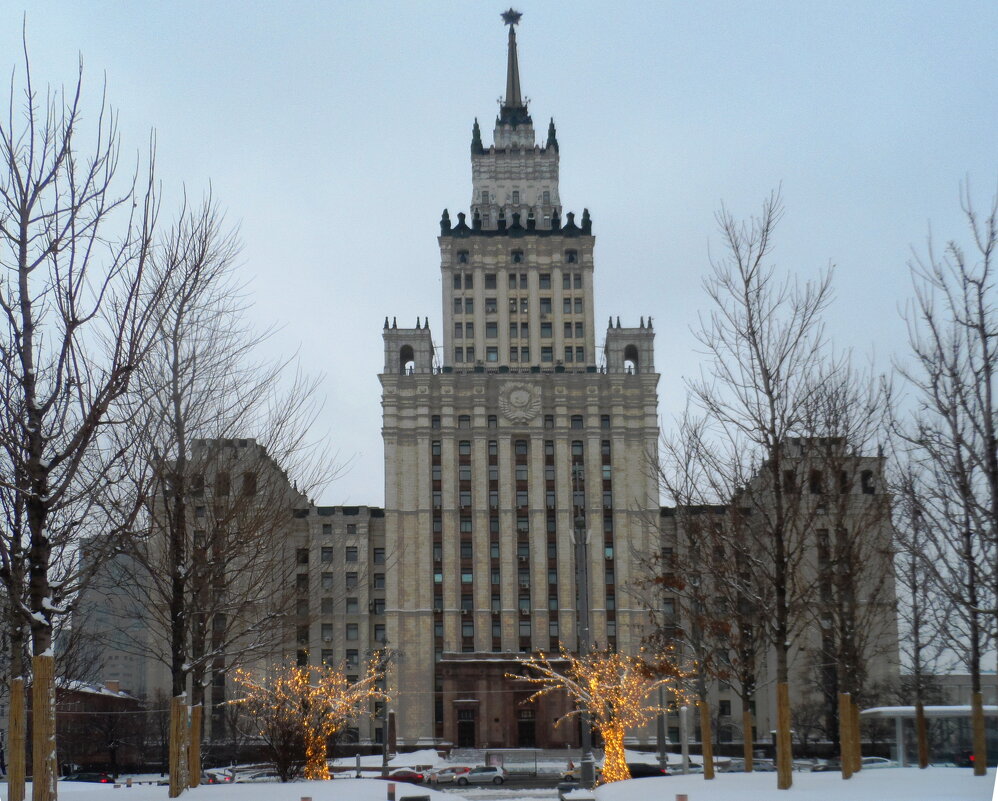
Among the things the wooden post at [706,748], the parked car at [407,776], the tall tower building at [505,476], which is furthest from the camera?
the tall tower building at [505,476]

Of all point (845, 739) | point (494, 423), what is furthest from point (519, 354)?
point (845, 739)

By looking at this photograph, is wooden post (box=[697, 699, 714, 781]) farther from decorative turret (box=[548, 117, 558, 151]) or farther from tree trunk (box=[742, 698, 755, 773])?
decorative turret (box=[548, 117, 558, 151])

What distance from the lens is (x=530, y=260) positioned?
87625mm

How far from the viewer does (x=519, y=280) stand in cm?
8750

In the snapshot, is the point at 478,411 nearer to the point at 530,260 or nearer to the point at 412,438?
the point at 412,438

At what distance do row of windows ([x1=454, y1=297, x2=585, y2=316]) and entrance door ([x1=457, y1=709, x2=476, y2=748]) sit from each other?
3073cm

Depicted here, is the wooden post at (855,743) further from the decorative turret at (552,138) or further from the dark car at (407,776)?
the decorative turret at (552,138)

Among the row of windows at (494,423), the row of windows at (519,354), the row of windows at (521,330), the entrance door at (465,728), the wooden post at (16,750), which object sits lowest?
the entrance door at (465,728)

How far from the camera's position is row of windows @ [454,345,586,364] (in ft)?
280

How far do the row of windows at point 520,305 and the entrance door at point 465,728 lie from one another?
1210 inches

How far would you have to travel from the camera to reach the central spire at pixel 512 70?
9519 centimetres

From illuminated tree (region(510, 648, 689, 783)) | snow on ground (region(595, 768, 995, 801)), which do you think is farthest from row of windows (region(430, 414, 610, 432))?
snow on ground (region(595, 768, 995, 801))

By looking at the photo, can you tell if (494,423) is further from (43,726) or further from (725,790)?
(43,726)

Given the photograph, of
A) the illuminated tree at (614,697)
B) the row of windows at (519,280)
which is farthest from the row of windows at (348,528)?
the illuminated tree at (614,697)
